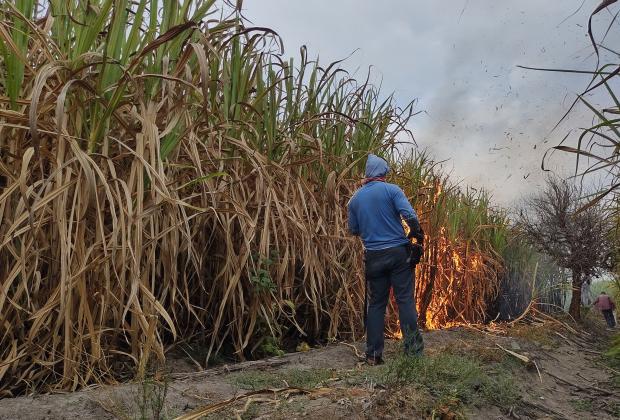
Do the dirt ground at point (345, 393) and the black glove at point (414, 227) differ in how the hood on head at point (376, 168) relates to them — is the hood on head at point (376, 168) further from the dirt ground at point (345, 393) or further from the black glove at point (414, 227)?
the dirt ground at point (345, 393)

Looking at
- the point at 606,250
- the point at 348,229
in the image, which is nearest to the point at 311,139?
the point at 348,229

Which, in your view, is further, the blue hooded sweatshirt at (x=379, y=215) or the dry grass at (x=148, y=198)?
the blue hooded sweatshirt at (x=379, y=215)

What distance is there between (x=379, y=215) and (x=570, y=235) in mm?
5913

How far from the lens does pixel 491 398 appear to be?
2.64 metres

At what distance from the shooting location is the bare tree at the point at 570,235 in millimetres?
8656

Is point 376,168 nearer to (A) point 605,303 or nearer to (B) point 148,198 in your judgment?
(B) point 148,198

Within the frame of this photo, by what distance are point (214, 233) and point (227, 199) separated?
266 mm

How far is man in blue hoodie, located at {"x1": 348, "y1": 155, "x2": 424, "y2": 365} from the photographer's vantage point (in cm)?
404

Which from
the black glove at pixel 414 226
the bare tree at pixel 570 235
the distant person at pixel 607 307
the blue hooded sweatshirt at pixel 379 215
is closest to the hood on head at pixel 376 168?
the blue hooded sweatshirt at pixel 379 215

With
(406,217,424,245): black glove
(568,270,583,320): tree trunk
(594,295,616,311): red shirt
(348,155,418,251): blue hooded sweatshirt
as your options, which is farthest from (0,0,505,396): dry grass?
(594,295,616,311): red shirt

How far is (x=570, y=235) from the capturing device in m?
8.86

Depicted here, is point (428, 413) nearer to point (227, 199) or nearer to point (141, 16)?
point (227, 199)

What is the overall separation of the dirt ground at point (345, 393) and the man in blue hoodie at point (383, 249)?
291mm

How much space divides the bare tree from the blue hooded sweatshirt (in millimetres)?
5246
